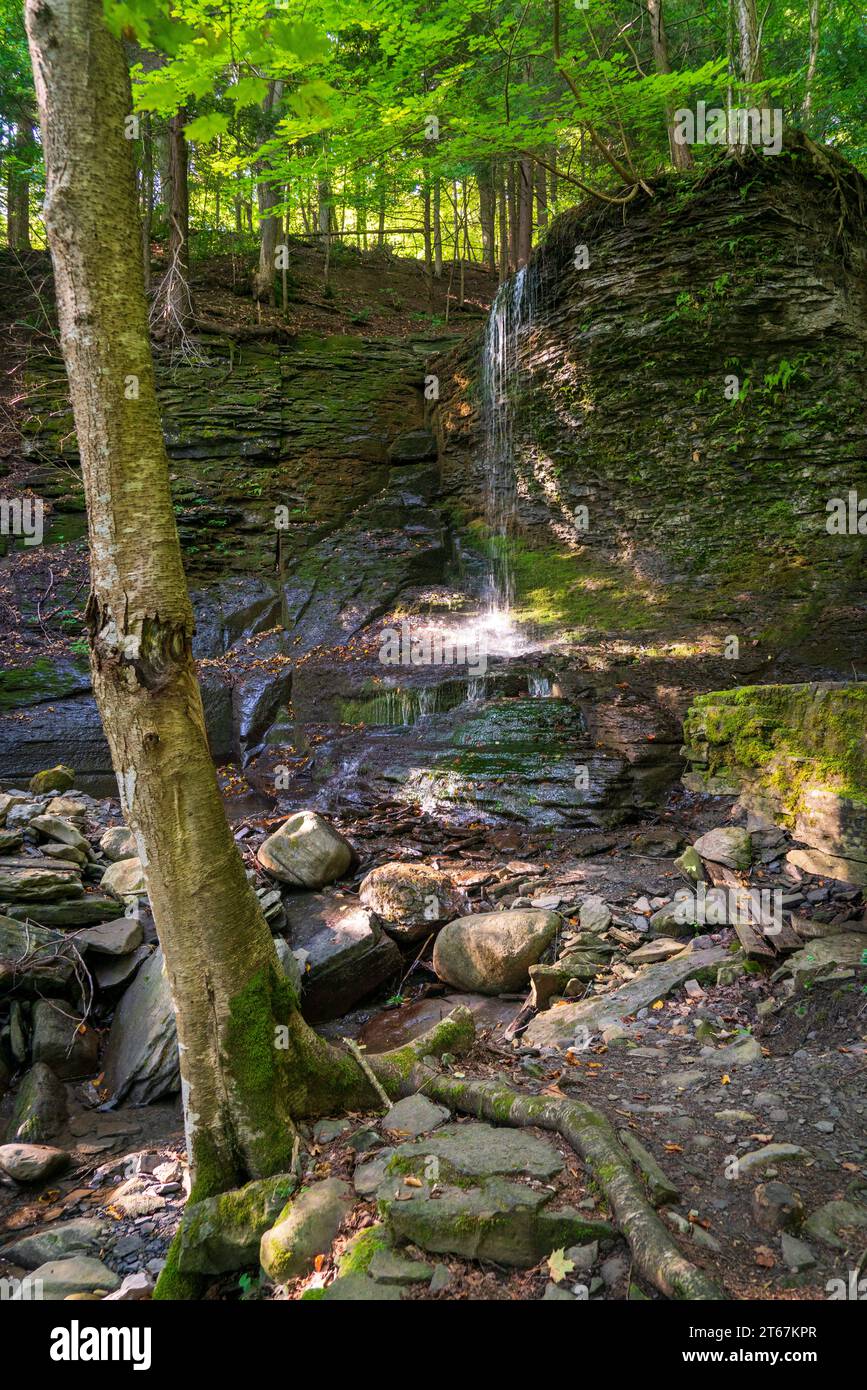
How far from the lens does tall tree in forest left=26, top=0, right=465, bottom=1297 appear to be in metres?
2.55

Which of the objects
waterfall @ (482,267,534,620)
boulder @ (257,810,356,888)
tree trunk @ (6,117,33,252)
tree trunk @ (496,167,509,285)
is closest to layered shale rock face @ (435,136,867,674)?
waterfall @ (482,267,534,620)

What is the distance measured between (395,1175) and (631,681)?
6.83 metres

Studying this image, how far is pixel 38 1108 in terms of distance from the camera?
414cm

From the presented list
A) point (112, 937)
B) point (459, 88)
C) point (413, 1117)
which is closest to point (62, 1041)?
point (112, 937)

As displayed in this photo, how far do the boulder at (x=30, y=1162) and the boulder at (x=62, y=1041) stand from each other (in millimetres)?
792

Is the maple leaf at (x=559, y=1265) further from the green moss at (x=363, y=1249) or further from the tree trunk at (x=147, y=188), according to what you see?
the tree trunk at (x=147, y=188)

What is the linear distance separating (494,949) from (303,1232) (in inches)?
108

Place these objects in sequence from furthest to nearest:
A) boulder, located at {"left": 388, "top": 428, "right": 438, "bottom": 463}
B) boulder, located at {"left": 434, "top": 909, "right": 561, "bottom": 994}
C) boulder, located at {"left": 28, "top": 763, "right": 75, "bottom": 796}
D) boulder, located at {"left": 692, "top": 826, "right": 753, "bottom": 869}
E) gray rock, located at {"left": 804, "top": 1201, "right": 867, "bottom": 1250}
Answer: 1. boulder, located at {"left": 388, "top": 428, "right": 438, "bottom": 463}
2. boulder, located at {"left": 28, "top": 763, "right": 75, "bottom": 796}
3. boulder, located at {"left": 692, "top": 826, "right": 753, "bottom": 869}
4. boulder, located at {"left": 434, "top": 909, "right": 561, "bottom": 994}
5. gray rock, located at {"left": 804, "top": 1201, "right": 867, "bottom": 1250}

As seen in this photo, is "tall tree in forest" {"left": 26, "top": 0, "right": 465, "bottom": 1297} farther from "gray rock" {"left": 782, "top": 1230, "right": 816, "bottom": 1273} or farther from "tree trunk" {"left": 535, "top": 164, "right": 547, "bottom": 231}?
"tree trunk" {"left": 535, "top": 164, "right": 547, "bottom": 231}

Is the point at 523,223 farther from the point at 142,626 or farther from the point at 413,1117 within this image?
the point at 413,1117

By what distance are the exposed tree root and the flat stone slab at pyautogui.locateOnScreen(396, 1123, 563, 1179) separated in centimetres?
9

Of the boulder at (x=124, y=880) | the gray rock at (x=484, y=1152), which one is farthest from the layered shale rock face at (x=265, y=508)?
the gray rock at (x=484, y=1152)

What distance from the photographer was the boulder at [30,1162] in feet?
11.9

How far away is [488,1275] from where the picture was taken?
211 centimetres
